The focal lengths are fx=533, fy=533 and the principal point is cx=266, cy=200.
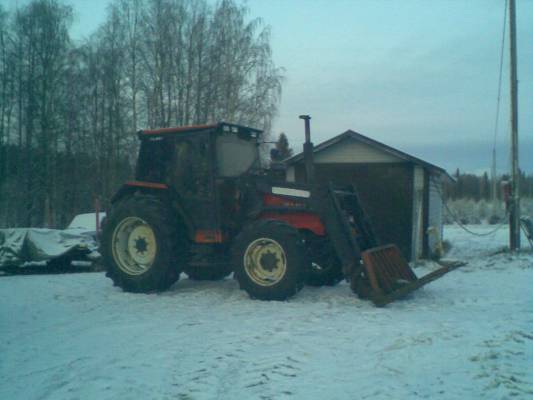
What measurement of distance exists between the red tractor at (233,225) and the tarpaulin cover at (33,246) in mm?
3771

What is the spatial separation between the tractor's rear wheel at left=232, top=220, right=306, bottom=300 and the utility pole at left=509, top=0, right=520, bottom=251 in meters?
8.86

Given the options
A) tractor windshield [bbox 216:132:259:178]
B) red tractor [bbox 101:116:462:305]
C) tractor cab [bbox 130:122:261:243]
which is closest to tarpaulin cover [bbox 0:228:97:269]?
red tractor [bbox 101:116:462:305]

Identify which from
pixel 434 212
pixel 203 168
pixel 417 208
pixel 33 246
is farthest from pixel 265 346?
pixel 434 212

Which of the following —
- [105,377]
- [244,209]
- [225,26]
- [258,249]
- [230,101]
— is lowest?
[105,377]

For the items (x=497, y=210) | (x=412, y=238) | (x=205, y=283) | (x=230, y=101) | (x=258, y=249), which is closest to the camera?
(x=258, y=249)

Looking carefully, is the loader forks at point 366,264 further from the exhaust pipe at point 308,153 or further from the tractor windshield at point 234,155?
the tractor windshield at point 234,155

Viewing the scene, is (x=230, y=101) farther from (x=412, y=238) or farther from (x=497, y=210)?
(x=497, y=210)

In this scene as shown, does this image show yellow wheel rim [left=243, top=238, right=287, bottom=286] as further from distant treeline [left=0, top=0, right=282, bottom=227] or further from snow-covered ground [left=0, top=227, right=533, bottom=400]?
distant treeline [left=0, top=0, right=282, bottom=227]

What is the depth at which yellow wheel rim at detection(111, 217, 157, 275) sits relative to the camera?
844 cm

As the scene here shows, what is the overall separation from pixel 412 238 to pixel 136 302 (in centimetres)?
872

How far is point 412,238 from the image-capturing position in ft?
46.2

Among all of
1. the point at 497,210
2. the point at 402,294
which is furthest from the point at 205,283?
the point at 497,210

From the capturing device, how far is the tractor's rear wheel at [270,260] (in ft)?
23.3

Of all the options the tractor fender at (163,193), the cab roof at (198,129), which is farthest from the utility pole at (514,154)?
the tractor fender at (163,193)
